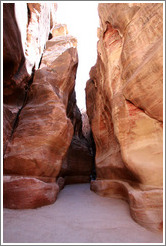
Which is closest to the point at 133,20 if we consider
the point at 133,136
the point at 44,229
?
the point at 133,136

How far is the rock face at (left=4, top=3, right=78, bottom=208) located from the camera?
5.50 m

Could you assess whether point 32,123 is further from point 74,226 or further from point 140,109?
point 140,109

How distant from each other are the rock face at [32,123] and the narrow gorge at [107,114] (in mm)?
35

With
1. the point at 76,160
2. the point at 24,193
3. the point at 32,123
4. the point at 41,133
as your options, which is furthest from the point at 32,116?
the point at 76,160

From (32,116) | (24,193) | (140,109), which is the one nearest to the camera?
(24,193)

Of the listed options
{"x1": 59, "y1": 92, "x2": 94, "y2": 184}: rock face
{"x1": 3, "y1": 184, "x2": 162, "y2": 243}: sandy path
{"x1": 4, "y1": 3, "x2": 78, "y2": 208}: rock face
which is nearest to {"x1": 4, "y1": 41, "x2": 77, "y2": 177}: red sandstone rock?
{"x1": 4, "y1": 3, "x2": 78, "y2": 208}: rock face

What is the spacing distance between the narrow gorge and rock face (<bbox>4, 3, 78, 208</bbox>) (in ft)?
0.11

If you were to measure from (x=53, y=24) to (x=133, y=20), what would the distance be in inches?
493

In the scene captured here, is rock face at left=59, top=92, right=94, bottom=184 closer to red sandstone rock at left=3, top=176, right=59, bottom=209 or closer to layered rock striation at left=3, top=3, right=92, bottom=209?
layered rock striation at left=3, top=3, right=92, bottom=209

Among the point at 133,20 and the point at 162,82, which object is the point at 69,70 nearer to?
the point at 133,20

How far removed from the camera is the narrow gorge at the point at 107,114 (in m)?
4.62

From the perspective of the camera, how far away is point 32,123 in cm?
686

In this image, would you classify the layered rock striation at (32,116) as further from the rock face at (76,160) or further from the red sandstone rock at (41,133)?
the rock face at (76,160)

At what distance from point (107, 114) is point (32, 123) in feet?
14.8
